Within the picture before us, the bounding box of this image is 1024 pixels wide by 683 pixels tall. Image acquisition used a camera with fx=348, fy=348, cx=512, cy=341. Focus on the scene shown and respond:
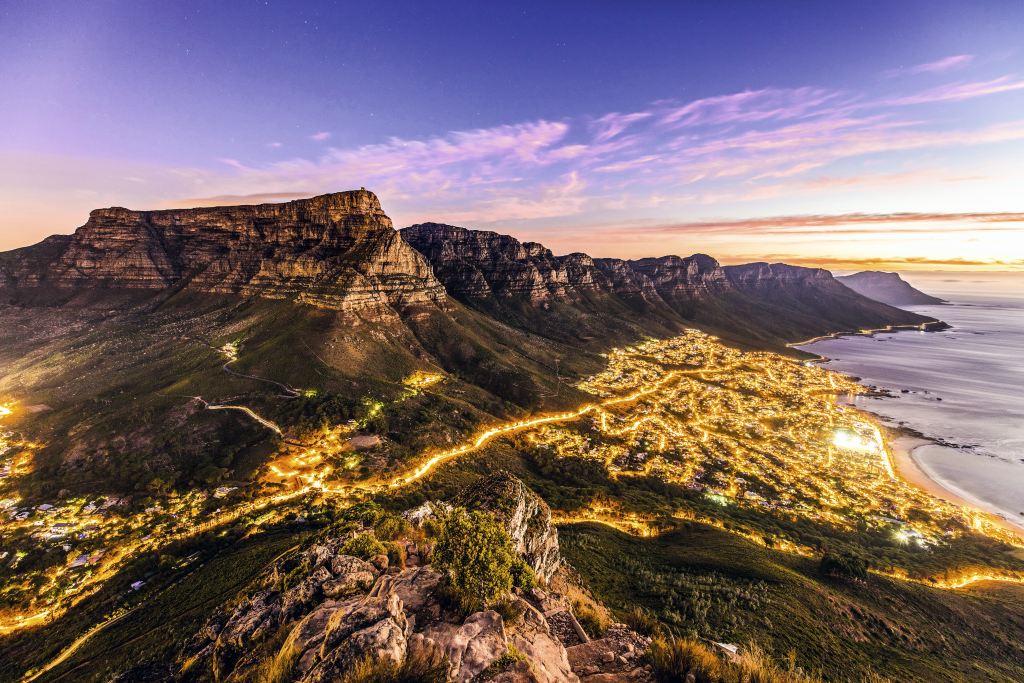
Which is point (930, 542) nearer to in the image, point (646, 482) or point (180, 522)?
point (646, 482)

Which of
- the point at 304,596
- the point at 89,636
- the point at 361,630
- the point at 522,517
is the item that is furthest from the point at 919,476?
the point at 89,636

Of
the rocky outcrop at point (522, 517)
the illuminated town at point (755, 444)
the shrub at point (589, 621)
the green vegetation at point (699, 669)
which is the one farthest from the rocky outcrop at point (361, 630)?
the illuminated town at point (755, 444)

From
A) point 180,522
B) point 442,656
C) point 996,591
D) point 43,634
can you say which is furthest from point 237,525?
point 996,591

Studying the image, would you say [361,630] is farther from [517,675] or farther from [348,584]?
[517,675]

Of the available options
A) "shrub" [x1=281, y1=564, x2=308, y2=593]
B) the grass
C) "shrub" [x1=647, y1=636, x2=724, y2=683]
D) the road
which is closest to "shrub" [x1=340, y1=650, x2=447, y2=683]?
"shrub" [x1=647, y1=636, x2=724, y2=683]

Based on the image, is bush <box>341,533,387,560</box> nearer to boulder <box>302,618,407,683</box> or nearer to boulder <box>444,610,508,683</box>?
boulder <box>302,618,407,683</box>

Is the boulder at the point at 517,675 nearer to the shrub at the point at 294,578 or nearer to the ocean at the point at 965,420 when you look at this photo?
the shrub at the point at 294,578
